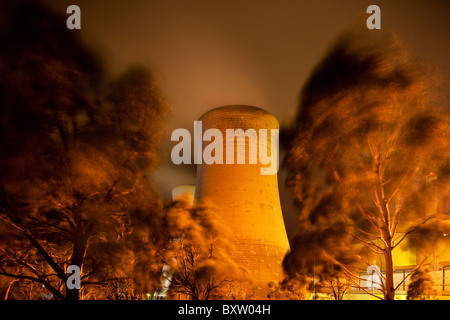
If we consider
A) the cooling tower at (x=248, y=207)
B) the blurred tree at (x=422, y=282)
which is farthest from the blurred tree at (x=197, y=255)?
the cooling tower at (x=248, y=207)

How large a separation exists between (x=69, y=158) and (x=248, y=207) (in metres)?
14.9

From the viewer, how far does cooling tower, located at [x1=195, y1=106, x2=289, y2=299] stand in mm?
20062

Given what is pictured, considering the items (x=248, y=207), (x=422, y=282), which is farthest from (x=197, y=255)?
(x=248, y=207)

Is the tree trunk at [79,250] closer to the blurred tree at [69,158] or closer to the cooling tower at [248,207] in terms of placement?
the blurred tree at [69,158]

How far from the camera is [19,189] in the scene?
573 centimetres

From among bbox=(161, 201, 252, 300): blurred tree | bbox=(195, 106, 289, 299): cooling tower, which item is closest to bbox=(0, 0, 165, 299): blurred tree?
bbox=(161, 201, 252, 300): blurred tree

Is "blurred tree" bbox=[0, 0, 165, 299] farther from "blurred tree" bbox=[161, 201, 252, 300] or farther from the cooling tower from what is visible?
the cooling tower

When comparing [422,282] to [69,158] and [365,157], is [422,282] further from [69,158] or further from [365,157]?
[69,158]

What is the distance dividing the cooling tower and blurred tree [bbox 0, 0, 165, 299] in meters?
13.1

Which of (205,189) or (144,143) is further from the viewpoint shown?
(205,189)

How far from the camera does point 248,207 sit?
20094 mm

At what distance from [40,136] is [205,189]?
15.6 m
